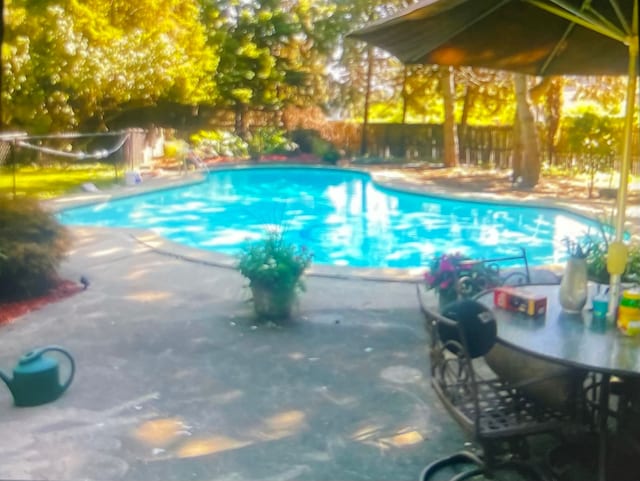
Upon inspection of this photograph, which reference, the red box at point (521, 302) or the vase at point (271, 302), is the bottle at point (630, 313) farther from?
the vase at point (271, 302)

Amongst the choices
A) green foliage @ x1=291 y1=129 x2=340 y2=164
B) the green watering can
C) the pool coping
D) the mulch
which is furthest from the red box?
green foliage @ x1=291 y1=129 x2=340 y2=164

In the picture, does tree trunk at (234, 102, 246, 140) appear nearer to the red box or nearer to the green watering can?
the green watering can

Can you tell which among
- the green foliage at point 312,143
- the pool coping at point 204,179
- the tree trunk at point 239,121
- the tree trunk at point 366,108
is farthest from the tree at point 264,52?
the pool coping at point 204,179

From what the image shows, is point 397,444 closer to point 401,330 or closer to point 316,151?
point 401,330

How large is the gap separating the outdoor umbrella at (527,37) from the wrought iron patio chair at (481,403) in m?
0.58

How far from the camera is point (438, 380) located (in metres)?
2.75

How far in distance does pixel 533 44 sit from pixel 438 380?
88.8 inches

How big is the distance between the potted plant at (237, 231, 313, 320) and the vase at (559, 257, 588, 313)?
225cm

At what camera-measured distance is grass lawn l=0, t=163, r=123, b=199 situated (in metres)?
→ 12.0

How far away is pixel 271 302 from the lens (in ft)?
15.8

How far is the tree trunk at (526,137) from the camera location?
13.2 metres

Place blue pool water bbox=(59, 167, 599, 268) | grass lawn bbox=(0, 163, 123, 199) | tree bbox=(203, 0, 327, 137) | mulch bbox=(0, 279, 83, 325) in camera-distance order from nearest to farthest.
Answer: mulch bbox=(0, 279, 83, 325)
blue pool water bbox=(59, 167, 599, 268)
grass lawn bbox=(0, 163, 123, 199)
tree bbox=(203, 0, 327, 137)

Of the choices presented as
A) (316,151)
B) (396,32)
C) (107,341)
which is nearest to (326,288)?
(107,341)

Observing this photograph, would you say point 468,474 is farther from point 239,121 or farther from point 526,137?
point 239,121
